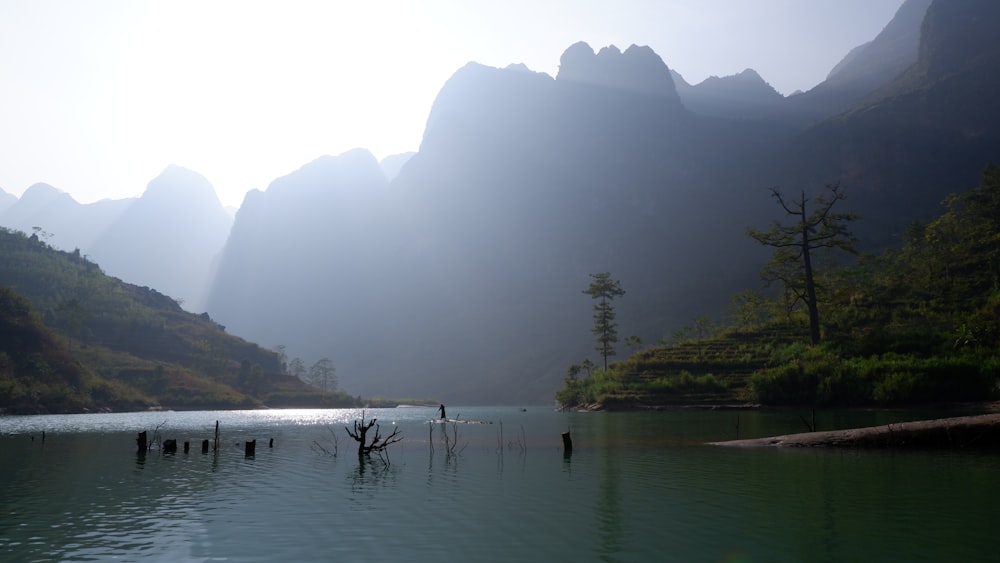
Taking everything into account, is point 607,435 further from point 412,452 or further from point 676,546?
point 676,546

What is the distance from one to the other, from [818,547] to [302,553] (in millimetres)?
13194

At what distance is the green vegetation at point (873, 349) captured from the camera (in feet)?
210

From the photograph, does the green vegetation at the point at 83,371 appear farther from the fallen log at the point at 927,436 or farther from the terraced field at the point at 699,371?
the fallen log at the point at 927,436

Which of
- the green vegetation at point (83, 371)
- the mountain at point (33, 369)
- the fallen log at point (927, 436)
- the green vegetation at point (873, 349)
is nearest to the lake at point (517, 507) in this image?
the fallen log at point (927, 436)

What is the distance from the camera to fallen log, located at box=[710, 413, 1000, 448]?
34969mm

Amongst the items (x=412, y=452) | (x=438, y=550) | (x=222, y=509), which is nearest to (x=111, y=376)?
(x=412, y=452)

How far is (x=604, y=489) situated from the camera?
79.9 feet

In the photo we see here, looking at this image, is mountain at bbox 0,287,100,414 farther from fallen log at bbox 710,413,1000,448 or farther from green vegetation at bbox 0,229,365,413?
fallen log at bbox 710,413,1000,448

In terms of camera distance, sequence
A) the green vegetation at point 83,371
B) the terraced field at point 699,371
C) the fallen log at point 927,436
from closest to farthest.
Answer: the fallen log at point 927,436 → the terraced field at point 699,371 → the green vegetation at point 83,371

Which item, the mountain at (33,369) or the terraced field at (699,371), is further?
the mountain at (33,369)

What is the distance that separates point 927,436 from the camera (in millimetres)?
35812

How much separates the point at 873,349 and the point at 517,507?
68662 millimetres

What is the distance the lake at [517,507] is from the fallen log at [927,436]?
170cm

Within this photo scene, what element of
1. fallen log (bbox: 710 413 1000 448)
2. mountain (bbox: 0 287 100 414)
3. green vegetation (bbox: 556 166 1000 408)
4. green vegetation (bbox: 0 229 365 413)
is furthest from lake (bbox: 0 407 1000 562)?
green vegetation (bbox: 0 229 365 413)
